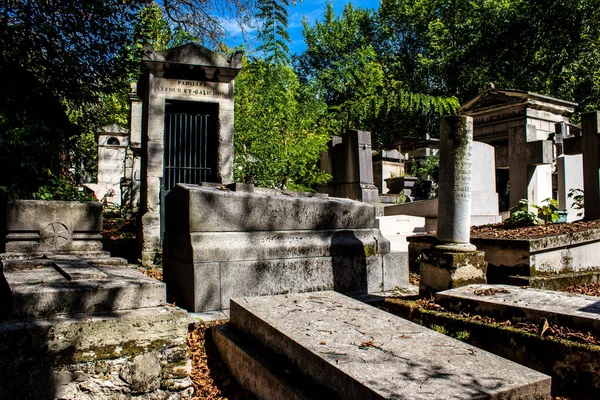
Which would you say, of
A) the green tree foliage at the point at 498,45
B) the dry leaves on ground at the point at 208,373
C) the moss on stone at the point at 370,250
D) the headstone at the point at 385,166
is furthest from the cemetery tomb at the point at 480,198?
the green tree foliage at the point at 498,45

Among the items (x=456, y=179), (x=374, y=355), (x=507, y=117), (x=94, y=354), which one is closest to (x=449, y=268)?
(x=456, y=179)

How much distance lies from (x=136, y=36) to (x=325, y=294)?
6.15 meters

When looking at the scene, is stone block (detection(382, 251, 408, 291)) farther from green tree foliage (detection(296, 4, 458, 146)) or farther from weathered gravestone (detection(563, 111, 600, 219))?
green tree foliage (detection(296, 4, 458, 146))

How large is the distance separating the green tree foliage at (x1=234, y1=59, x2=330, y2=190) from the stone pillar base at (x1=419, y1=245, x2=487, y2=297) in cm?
545

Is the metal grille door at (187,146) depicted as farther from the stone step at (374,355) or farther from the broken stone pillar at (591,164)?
the broken stone pillar at (591,164)

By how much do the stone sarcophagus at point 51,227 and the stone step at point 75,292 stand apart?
5.45 ft

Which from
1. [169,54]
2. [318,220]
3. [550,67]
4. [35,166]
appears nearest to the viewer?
[318,220]

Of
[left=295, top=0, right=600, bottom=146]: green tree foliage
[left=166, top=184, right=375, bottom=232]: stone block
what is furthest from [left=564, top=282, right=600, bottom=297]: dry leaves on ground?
[left=295, top=0, right=600, bottom=146]: green tree foliage

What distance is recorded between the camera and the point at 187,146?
25.3 ft

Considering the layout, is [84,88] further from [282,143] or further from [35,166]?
[282,143]

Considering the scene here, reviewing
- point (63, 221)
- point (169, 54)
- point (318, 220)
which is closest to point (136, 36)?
point (169, 54)

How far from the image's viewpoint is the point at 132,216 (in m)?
10.0

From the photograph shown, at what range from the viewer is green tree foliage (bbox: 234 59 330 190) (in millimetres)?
9797

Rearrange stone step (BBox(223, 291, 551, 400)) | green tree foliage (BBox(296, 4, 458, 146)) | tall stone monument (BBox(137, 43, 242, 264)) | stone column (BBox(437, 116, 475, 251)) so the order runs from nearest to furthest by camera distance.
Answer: stone step (BBox(223, 291, 551, 400)), stone column (BBox(437, 116, 475, 251)), tall stone monument (BBox(137, 43, 242, 264)), green tree foliage (BBox(296, 4, 458, 146))
